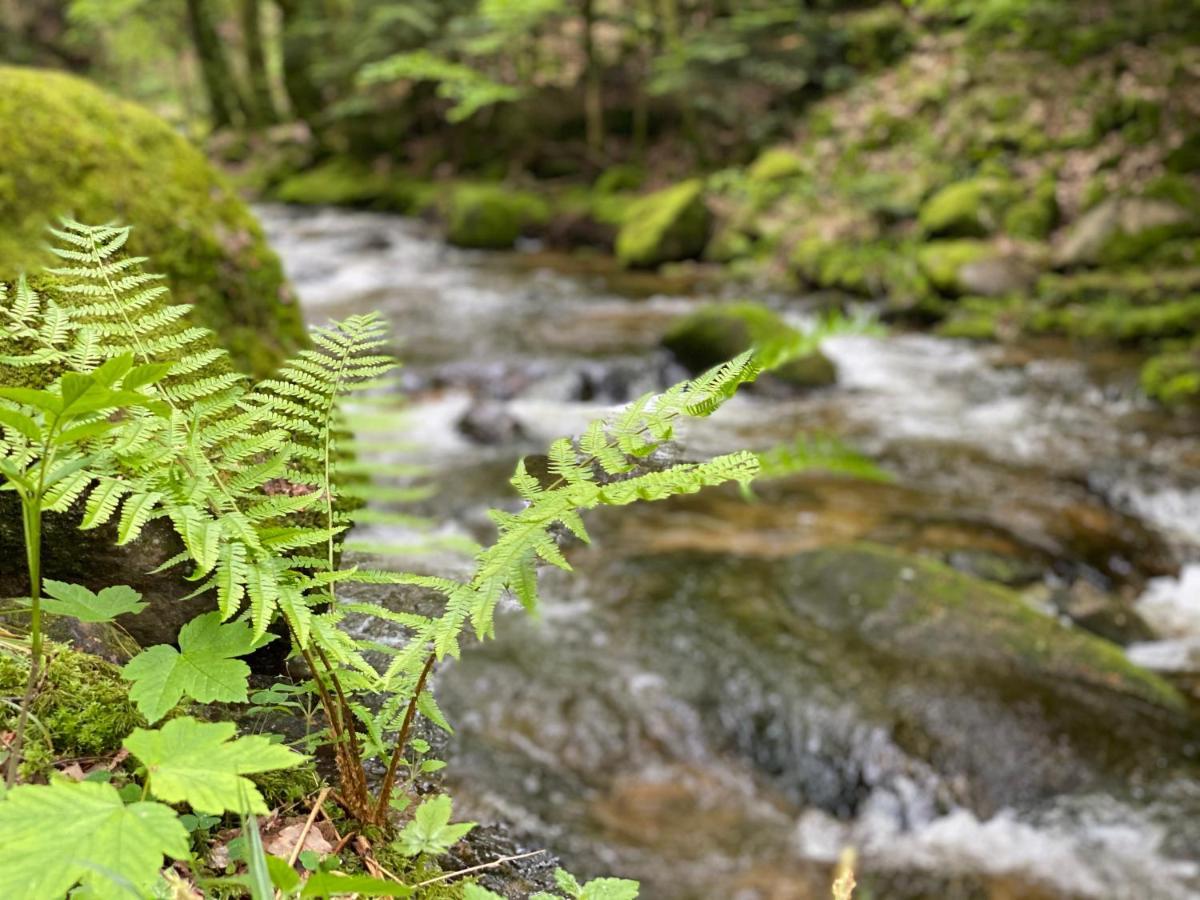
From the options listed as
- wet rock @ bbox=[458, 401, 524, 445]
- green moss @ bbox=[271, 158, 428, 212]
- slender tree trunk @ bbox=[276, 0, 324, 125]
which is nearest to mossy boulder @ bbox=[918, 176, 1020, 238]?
wet rock @ bbox=[458, 401, 524, 445]

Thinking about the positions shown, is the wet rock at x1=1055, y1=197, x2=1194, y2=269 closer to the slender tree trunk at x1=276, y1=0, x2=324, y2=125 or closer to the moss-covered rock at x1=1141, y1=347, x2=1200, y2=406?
the moss-covered rock at x1=1141, y1=347, x2=1200, y2=406

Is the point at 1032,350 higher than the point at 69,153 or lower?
lower

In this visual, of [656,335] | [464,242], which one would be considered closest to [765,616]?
[656,335]

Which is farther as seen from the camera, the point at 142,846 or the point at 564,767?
the point at 564,767

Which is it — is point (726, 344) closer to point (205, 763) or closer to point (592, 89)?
point (205, 763)

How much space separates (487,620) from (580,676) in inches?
143

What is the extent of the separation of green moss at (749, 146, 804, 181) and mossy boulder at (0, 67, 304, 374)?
1376cm

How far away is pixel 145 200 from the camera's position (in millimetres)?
3211

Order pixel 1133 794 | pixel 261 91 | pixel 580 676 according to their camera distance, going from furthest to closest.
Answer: pixel 261 91
pixel 580 676
pixel 1133 794

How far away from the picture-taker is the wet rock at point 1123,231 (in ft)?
35.7

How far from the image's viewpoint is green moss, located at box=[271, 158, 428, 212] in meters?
21.1

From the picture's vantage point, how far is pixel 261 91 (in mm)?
25281

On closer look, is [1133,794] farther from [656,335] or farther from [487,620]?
[656,335]

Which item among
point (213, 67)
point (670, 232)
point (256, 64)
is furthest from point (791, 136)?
point (213, 67)
